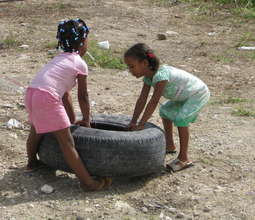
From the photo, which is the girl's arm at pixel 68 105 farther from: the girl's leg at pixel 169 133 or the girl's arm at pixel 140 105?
the girl's leg at pixel 169 133

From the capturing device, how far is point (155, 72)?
16.4 ft

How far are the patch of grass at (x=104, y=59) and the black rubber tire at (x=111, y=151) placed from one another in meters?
3.85

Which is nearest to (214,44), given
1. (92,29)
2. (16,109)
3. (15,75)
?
(92,29)

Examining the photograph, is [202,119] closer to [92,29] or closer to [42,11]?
[92,29]

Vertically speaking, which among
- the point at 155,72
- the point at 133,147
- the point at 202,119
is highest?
the point at 155,72

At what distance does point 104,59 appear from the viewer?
29.1 feet

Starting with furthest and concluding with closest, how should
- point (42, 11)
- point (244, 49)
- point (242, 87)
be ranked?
point (42, 11) → point (244, 49) → point (242, 87)

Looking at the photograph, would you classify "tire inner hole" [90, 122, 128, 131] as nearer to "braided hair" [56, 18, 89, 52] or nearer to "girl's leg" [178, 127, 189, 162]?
"girl's leg" [178, 127, 189, 162]

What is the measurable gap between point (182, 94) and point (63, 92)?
46.6 inches

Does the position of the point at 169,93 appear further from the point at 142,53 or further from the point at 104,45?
the point at 104,45

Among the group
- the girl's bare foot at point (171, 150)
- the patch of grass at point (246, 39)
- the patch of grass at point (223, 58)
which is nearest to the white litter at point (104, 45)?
the patch of grass at point (223, 58)

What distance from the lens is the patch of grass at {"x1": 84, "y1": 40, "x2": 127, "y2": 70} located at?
28.5 ft

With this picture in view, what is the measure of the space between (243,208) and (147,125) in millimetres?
1109

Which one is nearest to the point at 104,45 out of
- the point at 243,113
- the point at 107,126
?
the point at 243,113
